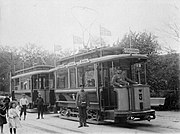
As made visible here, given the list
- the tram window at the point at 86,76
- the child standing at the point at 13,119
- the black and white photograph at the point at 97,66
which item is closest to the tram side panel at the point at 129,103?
the black and white photograph at the point at 97,66

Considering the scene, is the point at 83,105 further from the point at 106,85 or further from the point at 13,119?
the point at 13,119

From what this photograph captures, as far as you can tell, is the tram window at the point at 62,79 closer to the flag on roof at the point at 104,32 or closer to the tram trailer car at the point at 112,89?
the tram trailer car at the point at 112,89

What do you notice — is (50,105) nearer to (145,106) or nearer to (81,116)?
(81,116)

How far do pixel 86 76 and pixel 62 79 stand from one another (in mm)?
2180

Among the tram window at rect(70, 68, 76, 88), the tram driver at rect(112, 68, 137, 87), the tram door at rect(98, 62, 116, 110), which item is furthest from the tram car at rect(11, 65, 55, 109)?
the tram driver at rect(112, 68, 137, 87)

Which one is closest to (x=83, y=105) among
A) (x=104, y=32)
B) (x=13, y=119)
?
(x=13, y=119)

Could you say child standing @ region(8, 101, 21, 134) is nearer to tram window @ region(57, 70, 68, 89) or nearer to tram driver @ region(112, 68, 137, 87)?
tram driver @ region(112, 68, 137, 87)

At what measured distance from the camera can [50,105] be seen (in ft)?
50.5

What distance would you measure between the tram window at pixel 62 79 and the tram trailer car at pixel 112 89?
556 mm

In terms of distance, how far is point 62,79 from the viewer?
12.7m

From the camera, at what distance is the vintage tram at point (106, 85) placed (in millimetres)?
9203

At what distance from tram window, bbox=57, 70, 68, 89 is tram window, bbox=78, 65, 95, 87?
124 cm

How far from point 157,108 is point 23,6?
932 cm

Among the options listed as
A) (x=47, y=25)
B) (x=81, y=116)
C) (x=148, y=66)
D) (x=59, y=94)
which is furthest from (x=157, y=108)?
(x=47, y=25)
